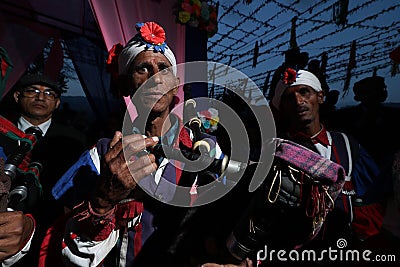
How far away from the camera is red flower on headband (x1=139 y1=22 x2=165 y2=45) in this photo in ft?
4.98

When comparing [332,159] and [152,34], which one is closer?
[152,34]

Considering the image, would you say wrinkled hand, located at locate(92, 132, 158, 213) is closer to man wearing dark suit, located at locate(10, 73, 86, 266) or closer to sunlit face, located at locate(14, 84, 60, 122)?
man wearing dark suit, located at locate(10, 73, 86, 266)

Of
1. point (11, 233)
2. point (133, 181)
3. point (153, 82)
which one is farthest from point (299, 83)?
point (11, 233)

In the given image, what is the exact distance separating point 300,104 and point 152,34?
1.41 m

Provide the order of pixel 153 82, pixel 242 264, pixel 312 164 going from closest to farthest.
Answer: pixel 312 164
pixel 242 264
pixel 153 82

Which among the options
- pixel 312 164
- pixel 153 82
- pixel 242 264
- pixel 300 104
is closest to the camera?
pixel 312 164

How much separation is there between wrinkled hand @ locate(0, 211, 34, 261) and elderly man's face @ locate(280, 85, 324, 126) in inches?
80.2

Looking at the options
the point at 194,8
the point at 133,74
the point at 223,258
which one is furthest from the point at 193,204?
the point at 194,8

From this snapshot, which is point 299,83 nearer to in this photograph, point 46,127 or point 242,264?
point 242,264

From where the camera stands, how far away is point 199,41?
3.75 meters

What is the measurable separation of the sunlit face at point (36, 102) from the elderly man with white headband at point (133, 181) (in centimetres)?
125

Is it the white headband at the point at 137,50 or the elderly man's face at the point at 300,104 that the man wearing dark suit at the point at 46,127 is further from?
the elderly man's face at the point at 300,104

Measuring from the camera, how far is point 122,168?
0.90 metres

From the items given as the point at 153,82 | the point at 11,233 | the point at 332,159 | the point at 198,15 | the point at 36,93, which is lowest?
the point at 11,233
